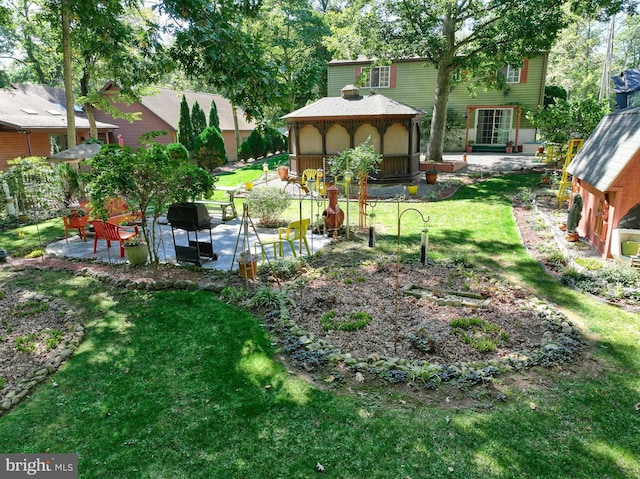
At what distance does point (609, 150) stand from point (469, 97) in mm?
21140

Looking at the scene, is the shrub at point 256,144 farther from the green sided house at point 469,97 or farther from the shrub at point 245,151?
the green sided house at point 469,97

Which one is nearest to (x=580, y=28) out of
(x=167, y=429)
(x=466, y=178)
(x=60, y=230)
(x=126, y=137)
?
(x=466, y=178)

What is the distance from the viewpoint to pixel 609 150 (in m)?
9.16

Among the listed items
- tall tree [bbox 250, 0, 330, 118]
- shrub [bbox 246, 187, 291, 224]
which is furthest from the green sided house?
shrub [bbox 246, 187, 291, 224]

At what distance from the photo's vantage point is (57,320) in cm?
689

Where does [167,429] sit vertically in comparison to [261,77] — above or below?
below

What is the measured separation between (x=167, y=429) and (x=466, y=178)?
719 inches

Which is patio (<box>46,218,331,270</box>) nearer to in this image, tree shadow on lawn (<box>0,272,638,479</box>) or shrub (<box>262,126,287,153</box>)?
tree shadow on lawn (<box>0,272,638,479</box>)

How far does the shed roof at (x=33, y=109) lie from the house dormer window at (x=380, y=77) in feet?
56.6

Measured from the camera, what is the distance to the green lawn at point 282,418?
3.79m

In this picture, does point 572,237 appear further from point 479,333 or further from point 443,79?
point 443,79

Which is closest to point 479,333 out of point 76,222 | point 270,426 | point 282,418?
point 282,418

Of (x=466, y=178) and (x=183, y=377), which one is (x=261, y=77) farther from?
(x=466, y=178)

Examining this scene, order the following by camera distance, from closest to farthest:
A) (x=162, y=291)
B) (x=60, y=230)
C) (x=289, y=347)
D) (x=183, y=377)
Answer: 1. (x=183, y=377)
2. (x=289, y=347)
3. (x=162, y=291)
4. (x=60, y=230)
